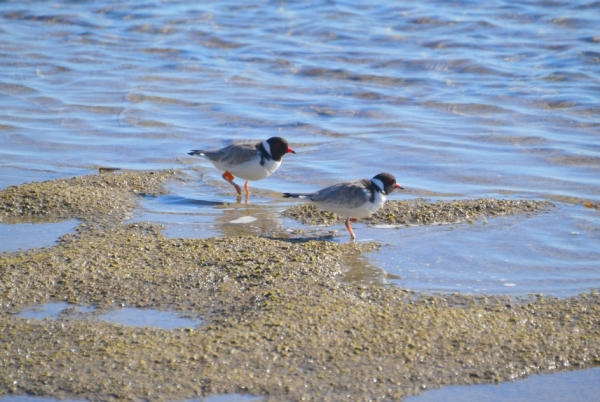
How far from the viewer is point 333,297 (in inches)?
216

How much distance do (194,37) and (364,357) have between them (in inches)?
558

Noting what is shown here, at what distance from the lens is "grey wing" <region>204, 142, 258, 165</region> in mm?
8844

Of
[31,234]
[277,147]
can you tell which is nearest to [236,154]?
[277,147]

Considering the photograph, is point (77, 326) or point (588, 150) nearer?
point (77, 326)

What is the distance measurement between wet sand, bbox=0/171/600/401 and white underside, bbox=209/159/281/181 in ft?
7.59

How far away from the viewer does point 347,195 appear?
7.14m

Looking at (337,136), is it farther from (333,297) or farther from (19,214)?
(333,297)

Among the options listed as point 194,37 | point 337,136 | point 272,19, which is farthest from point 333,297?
point 272,19

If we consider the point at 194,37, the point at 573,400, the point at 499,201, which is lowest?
the point at 573,400

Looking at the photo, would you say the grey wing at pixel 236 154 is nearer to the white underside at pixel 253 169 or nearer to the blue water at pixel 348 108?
the white underside at pixel 253 169

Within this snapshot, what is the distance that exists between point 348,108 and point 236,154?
401cm

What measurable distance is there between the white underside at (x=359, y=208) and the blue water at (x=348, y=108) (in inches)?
9.5

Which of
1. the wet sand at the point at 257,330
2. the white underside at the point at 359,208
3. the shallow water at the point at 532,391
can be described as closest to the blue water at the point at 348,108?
the white underside at the point at 359,208

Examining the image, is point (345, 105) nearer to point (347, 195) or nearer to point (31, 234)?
point (347, 195)
